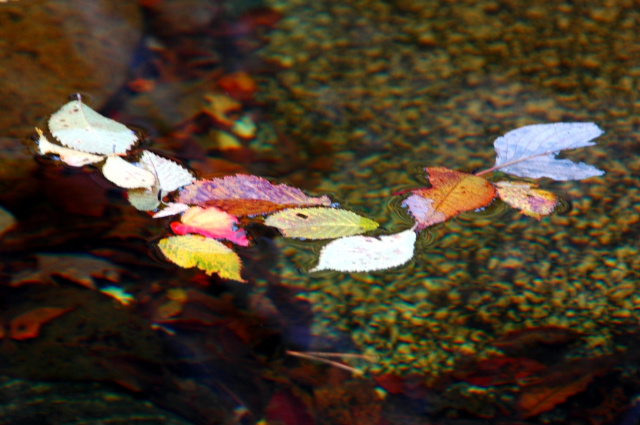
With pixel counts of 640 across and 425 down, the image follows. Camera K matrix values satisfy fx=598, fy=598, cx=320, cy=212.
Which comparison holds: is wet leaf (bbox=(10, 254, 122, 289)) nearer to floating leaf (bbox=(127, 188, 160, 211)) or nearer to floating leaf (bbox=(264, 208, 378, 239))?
floating leaf (bbox=(127, 188, 160, 211))

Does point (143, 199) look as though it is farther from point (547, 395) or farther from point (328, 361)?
point (547, 395)

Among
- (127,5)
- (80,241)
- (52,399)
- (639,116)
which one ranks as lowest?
(52,399)

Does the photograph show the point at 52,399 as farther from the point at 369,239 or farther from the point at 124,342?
the point at 369,239

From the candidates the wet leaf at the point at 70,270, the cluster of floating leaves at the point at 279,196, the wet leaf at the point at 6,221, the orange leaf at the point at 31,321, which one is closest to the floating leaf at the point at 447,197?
the cluster of floating leaves at the point at 279,196

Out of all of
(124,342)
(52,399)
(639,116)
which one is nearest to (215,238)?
(124,342)

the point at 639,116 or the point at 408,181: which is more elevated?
the point at 639,116

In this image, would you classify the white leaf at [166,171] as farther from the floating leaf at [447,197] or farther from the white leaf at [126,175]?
the floating leaf at [447,197]

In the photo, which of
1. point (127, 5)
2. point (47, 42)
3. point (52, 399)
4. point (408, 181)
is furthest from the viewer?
point (127, 5)
